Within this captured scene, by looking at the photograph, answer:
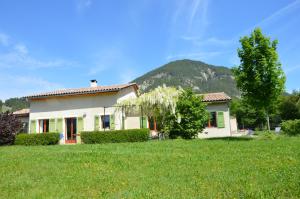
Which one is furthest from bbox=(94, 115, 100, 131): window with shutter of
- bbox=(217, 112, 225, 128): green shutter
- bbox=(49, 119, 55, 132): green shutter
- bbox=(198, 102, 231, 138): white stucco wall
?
bbox=(217, 112, 225, 128): green shutter

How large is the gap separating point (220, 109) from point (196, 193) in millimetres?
17789

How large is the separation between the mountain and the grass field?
9918cm

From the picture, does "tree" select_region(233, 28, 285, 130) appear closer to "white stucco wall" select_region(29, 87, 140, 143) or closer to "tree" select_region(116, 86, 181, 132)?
"tree" select_region(116, 86, 181, 132)

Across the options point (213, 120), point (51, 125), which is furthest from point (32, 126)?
point (213, 120)

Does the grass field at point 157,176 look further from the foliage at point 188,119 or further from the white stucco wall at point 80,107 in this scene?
the white stucco wall at point 80,107

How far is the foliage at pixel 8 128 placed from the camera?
776 inches

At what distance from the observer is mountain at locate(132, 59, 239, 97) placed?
11145cm

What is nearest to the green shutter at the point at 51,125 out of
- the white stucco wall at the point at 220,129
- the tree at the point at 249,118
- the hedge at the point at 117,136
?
the hedge at the point at 117,136

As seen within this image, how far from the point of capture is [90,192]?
5.73 m

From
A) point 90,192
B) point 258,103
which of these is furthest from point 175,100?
point 90,192

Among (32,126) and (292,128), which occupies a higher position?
(32,126)

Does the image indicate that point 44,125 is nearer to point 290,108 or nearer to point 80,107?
point 80,107

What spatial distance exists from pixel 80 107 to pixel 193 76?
4174 inches

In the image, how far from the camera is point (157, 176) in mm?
6812
